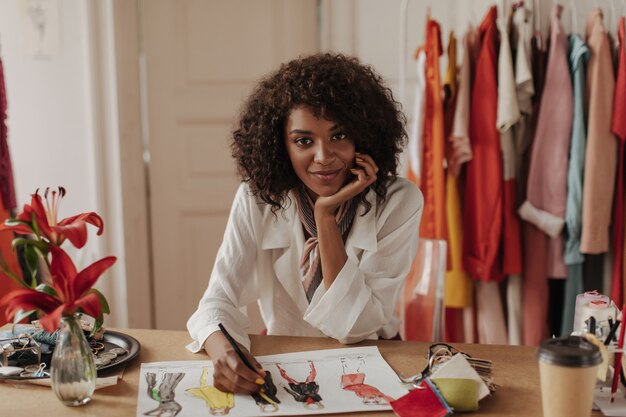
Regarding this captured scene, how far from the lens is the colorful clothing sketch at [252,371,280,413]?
1.21m

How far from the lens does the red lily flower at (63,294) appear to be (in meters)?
1.16

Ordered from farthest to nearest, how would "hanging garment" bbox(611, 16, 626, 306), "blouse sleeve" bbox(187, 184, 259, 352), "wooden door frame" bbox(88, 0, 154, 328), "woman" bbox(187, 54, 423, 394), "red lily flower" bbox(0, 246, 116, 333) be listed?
"wooden door frame" bbox(88, 0, 154, 328)
"hanging garment" bbox(611, 16, 626, 306)
"woman" bbox(187, 54, 423, 394)
"blouse sleeve" bbox(187, 184, 259, 352)
"red lily flower" bbox(0, 246, 116, 333)

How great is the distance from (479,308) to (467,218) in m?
0.36

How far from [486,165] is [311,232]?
97 cm

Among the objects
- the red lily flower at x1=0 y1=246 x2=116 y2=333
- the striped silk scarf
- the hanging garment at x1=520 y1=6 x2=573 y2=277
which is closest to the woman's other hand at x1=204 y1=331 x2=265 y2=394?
the red lily flower at x1=0 y1=246 x2=116 y2=333

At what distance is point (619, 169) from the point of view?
2447mm

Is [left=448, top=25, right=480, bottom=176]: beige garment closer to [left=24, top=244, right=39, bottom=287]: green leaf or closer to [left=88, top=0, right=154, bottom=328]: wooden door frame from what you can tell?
[left=88, top=0, right=154, bottom=328]: wooden door frame

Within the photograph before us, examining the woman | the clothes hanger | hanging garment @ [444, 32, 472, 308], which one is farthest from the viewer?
hanging garment @ [444, 32, 472, 308]

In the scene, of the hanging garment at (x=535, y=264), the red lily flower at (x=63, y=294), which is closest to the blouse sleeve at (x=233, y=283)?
the red lily flower at (x=63, y=294)

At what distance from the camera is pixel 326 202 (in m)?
1.73

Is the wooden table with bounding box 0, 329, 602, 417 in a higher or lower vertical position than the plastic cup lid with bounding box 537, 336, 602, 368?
lower

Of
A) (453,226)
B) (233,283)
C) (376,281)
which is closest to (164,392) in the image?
(233,283)

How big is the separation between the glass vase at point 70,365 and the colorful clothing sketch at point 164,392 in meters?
0.12

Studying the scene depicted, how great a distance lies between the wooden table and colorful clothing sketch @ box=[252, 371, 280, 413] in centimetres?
17
